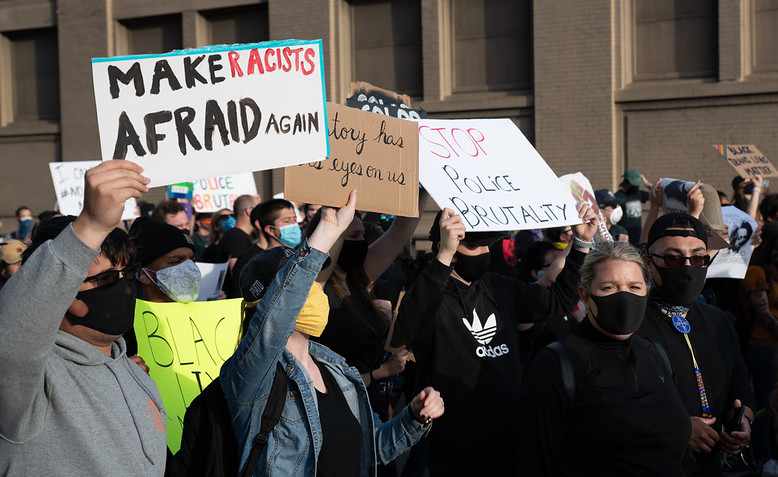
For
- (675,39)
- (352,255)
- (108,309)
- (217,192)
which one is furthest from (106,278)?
(675,39)

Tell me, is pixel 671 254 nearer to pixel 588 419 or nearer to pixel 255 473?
pixel 588 419

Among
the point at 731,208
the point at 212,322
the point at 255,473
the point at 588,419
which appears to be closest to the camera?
the point at 255,473

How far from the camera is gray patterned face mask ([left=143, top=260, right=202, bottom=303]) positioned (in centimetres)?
448

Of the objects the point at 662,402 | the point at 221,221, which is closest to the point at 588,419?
the point at 662,402

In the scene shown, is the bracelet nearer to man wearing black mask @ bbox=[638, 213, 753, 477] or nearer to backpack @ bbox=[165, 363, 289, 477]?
man wearing black mask @ bbox=[638, 213, 753, 477]

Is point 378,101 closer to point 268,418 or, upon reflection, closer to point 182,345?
point 182,345

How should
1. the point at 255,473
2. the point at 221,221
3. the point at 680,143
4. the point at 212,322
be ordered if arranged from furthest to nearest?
the point at 680,143, the point at 221,221, the point at 212,322, the point at 255,473

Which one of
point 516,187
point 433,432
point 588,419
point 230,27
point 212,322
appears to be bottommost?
point 433,432

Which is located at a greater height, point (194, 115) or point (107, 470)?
point (194, 115)

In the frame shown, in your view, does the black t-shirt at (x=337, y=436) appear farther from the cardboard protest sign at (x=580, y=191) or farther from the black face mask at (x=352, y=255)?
the cardboard protest sign at (x=580, y=191)

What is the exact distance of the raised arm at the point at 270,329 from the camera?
9.53ft

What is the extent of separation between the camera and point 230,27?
18578 mm

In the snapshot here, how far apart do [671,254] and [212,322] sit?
200cm

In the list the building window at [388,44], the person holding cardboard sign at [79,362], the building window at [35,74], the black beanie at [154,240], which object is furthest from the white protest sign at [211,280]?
the building window at [35,74]
